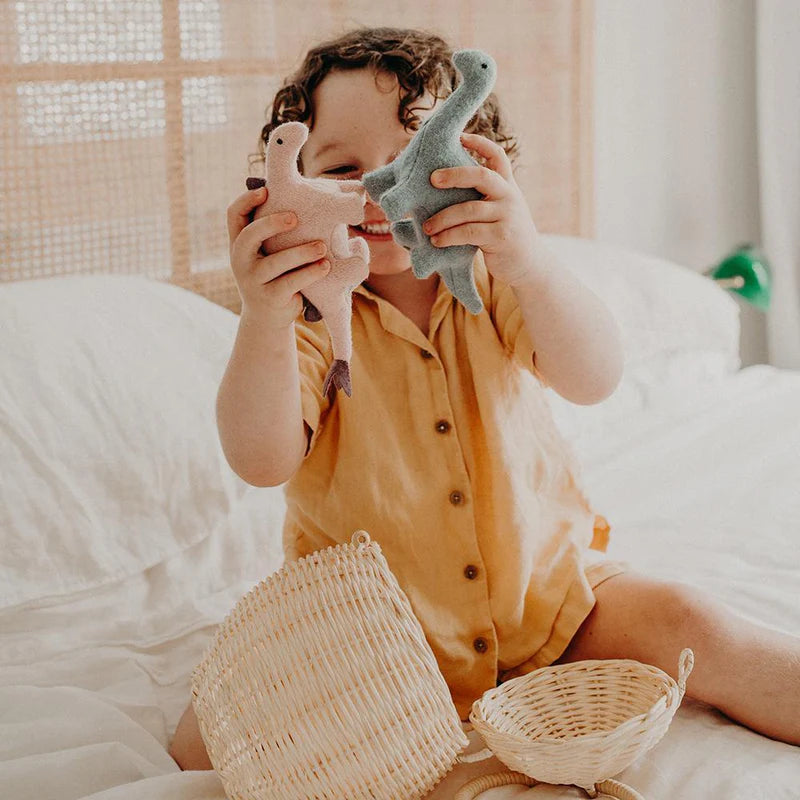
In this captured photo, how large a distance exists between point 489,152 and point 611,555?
0.58 metres

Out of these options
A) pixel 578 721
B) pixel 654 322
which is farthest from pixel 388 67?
pixel 654 322

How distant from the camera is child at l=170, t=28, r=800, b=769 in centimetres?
92

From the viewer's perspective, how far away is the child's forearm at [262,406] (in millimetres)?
879

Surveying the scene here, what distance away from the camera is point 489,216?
32.7 inches

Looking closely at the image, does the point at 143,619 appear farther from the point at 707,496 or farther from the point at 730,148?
the point at 730,148

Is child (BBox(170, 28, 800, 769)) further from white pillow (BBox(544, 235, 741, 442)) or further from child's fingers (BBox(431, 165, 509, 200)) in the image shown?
white pillow (BBox(544, 235, 741, 442))

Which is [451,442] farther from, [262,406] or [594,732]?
[594,732]

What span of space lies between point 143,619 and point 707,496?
76 centimetres

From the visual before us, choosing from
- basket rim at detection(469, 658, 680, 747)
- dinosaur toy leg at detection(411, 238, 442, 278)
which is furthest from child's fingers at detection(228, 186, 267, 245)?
basket rim at detection(469, 658, 680, 747)

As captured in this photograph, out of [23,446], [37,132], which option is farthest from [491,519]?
[37,132]

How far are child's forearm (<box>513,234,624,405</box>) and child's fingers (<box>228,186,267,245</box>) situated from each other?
25cm

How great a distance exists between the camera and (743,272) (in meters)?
2.33

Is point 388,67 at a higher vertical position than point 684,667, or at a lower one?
higher

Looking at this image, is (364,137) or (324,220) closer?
(324,220)
